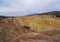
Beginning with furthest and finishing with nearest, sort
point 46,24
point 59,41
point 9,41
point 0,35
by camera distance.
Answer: point 46,24 < point 0,35 < point 9,41 < point 59,41

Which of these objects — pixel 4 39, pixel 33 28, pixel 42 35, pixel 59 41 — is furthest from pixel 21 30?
pixel 59 41

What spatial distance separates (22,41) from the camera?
16.0 m

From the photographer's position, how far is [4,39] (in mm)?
Result: 18266

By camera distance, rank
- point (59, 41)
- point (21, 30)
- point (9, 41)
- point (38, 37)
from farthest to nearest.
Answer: point (21, 30), point (9, 41), point (38, 37), point (59, 41)

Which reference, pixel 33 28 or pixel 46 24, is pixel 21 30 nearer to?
pixel 33 28

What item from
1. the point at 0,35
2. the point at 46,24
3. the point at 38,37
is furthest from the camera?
the point at 46,24

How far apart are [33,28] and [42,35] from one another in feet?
15.5

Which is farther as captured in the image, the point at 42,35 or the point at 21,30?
the point at 21,30

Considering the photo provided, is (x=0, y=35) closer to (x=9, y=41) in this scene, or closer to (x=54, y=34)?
(x=9, y=41)

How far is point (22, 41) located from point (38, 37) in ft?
5.01

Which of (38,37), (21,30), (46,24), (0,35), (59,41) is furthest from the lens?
(46,24)

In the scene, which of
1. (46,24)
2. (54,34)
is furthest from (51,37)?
(46,24)

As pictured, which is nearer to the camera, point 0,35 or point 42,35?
point 42,35

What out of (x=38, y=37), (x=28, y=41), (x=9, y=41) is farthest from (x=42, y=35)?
(x=9, y=41)
